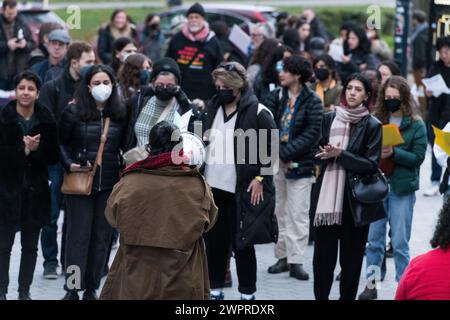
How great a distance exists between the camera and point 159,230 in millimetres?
6875

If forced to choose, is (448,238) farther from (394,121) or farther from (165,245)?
(394,121)

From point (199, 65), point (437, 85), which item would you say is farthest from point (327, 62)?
point (199, 65)

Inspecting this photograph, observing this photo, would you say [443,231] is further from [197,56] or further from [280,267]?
[197,56]

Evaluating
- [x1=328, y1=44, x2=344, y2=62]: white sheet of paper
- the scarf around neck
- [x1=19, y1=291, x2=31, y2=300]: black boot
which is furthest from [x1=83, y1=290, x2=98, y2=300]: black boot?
[x1=328, y1=44, x2=344, y2=62]: white sheet of paper

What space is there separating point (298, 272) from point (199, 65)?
4205mm

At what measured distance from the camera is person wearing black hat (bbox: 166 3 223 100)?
14.1 m

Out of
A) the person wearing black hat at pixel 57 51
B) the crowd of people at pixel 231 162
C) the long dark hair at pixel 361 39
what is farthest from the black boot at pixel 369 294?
the long dark hair at pixel 361 39

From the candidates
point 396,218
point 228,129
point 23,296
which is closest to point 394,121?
point 396,218

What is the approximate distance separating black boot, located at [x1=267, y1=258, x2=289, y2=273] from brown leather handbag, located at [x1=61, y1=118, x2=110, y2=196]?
2241mm

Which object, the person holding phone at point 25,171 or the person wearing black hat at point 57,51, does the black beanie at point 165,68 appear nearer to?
the person holding phone at point 25,171

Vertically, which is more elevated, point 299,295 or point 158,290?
point 158,290

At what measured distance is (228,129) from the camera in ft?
30.8

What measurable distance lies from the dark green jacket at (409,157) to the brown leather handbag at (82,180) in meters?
2.40
